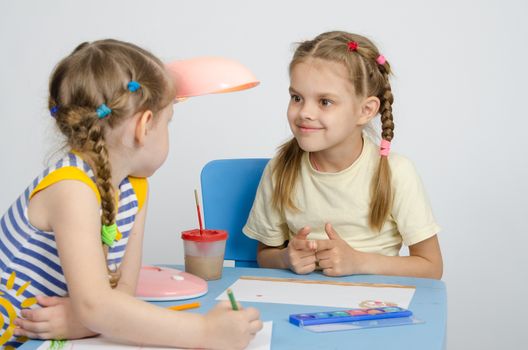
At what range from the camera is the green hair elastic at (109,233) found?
1191 mm

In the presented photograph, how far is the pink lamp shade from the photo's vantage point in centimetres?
122

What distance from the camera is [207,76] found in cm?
123

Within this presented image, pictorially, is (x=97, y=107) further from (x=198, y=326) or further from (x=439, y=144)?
(x=439, y=144)

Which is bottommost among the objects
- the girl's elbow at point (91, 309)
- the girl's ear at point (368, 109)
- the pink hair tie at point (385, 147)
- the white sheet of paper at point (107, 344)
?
the white sheet of paper at point (107, 344)

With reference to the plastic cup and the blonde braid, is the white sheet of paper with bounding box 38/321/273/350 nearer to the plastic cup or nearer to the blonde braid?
the plastic cup

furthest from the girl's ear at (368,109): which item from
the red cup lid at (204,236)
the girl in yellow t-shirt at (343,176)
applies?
the red cup lid at (204,236)

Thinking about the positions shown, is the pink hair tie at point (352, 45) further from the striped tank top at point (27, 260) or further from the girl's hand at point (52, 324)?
the girl's hand at point (52, 324)

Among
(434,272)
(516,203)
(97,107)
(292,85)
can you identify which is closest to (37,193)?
(97,107)

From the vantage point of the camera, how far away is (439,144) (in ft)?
8.52

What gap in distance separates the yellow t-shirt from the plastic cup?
0.31m

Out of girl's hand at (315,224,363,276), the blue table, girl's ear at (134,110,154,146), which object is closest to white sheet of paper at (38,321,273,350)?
the blue table

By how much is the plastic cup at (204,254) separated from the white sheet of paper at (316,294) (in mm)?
56

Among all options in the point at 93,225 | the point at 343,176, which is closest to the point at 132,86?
the point at 93,225

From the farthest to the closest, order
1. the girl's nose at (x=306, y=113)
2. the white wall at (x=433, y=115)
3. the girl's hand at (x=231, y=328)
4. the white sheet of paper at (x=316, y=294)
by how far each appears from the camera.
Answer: the white wall at (x=433, y=115) < the girl's nose at (x=306, y=113) < the white sheet of paper at (x=316, y=294) < the girl's hand at (x=231, y=328)
